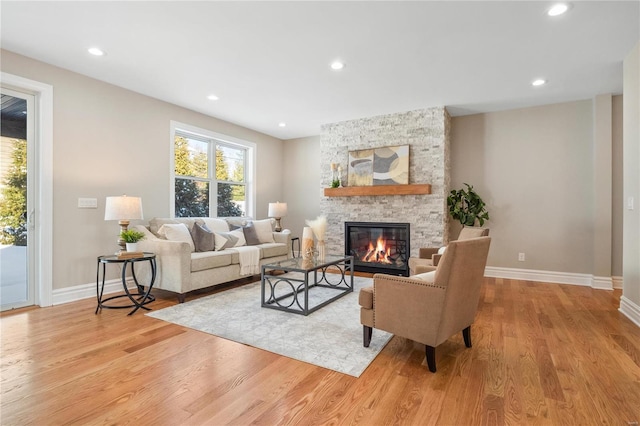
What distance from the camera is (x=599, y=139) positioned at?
4.31m

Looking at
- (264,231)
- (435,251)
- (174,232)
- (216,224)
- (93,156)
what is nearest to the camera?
(93,156)

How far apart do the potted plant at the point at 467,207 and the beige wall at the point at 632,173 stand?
1.76 m

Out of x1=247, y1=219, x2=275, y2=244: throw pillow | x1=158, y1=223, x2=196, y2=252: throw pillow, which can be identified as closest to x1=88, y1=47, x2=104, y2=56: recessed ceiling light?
x1=158, y1=223, x2=196, y2=252: throw pillow

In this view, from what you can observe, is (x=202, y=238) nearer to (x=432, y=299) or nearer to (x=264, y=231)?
(x=264, y=231)

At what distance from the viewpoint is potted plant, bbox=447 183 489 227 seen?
4.85m

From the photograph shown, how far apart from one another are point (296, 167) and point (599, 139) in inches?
198

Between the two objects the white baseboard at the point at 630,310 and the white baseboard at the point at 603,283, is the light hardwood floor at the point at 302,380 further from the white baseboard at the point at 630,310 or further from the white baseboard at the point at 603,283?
the white baseboard at the point at 603,283

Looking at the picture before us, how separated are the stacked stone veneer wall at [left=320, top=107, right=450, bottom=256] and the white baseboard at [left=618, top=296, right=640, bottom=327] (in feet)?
6.76

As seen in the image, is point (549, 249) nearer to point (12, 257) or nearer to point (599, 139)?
point (599, 139)

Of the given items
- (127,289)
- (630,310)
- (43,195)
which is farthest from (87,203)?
(630,310)

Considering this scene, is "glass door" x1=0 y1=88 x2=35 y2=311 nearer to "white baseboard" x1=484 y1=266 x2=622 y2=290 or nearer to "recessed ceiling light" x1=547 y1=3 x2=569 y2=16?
"recessed ceiling light" x1=547 y1=3 x2=569 y2=16

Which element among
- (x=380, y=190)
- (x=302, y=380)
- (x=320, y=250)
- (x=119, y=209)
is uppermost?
(x=380, y=190)

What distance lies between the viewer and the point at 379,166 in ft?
17.2

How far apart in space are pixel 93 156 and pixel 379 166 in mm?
3963
